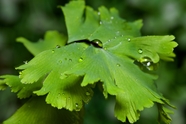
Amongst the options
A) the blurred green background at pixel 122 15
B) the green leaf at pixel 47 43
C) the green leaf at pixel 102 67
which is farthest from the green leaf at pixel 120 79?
the blurred green background at pixel 122 15

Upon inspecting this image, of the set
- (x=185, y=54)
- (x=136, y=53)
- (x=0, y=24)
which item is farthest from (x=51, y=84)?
(x=0, y=24)

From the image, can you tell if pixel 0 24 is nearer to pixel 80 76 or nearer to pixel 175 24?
pixel 175 24

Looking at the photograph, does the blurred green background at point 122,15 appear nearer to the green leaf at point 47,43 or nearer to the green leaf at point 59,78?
the green leaf at point 47,43

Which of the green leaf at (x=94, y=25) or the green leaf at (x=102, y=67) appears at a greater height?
the green leaf at (x=94, y=25)

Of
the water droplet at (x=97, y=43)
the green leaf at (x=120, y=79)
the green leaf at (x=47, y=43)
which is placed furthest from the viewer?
the green leaf at (x=47, y=43)

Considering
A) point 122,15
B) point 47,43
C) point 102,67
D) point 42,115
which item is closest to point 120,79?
point 102,67

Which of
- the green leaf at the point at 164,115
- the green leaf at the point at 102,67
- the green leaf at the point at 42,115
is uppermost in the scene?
the green leaf at the point at 102,67

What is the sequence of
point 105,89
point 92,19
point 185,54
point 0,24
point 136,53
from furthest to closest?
1. point 0,24
2. point 185,54
3. point 92,19
4. point 136,53
5. point 105,89

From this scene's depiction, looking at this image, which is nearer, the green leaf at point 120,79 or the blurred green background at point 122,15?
the green leaf at point 120,79
